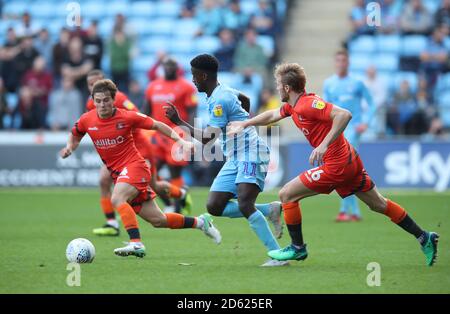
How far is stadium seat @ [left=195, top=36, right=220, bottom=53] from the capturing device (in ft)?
73.9

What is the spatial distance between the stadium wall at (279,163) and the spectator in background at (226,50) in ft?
11.8

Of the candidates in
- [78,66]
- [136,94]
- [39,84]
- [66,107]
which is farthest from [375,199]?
[39,84]

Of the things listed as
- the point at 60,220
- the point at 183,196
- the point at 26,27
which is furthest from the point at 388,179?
the point at 26,27

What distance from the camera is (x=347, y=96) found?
1393cm

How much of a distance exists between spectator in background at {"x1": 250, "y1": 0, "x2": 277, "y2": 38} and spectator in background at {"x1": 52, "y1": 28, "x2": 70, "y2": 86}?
4.46 meters

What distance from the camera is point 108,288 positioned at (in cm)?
776

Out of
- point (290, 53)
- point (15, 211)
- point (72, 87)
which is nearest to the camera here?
point (15, 211)

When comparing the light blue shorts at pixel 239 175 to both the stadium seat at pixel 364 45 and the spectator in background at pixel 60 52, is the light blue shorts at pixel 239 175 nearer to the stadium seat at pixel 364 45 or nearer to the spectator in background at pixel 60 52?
the spectator in background at pixel 60 52

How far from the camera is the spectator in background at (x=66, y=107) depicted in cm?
2058

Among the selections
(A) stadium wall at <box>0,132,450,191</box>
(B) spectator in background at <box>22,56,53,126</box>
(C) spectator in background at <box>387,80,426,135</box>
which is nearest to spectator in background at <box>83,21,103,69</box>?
(B) spectator in background at <box>22,56,53,126</box>

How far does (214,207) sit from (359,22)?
1371cm
